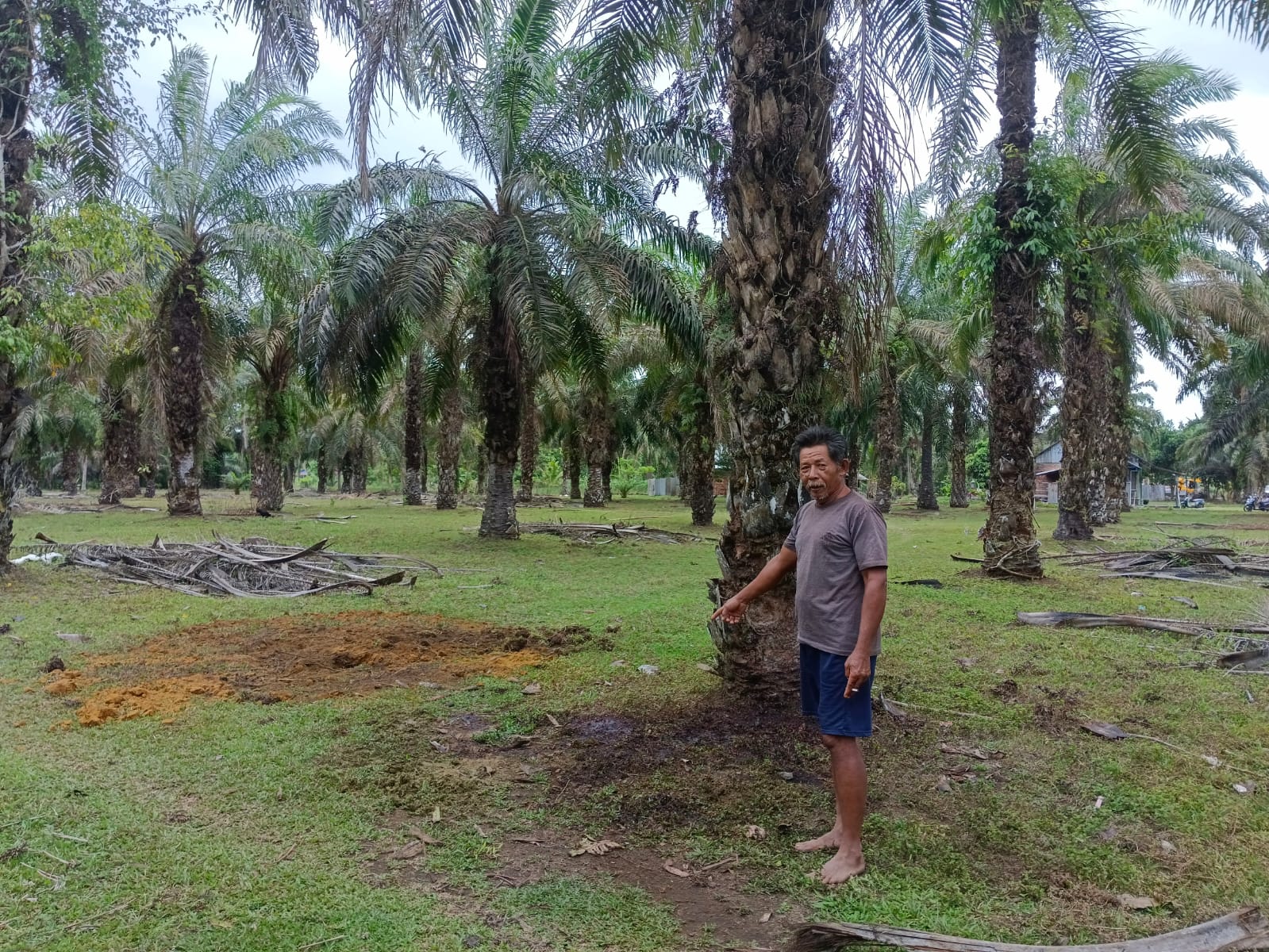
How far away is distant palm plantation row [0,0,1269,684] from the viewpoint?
224 inches

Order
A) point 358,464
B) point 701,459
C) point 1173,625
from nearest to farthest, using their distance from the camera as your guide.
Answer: point 1173,625 < point 701,459 < point 358,464

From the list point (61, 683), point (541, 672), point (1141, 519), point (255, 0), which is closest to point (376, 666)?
point (541, 672)

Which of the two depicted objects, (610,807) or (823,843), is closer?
(823,843)

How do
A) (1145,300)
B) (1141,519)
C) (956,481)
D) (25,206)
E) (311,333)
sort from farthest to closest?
(956,481) < (1141,519) < (1145,300) < (311,333) < (25,206)

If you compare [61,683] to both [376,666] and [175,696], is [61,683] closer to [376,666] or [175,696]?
[175,696]

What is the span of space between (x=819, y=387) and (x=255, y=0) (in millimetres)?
5899

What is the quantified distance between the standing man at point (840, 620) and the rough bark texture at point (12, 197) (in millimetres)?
8744

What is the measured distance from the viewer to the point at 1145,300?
1961cm

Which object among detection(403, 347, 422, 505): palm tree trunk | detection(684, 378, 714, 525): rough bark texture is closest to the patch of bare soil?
detection(684, 378, 714, 525): rough bark texture

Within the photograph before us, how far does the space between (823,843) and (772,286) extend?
331cm

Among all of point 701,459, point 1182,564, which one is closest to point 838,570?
point 1182,564

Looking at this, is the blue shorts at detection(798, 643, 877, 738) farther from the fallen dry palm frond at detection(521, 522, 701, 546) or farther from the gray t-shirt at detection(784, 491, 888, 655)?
the fallen dry palm frond at detection(521, 522, 701, 546)

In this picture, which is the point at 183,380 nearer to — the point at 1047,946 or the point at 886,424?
the point at 886,424

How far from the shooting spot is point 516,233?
14.3 meters
